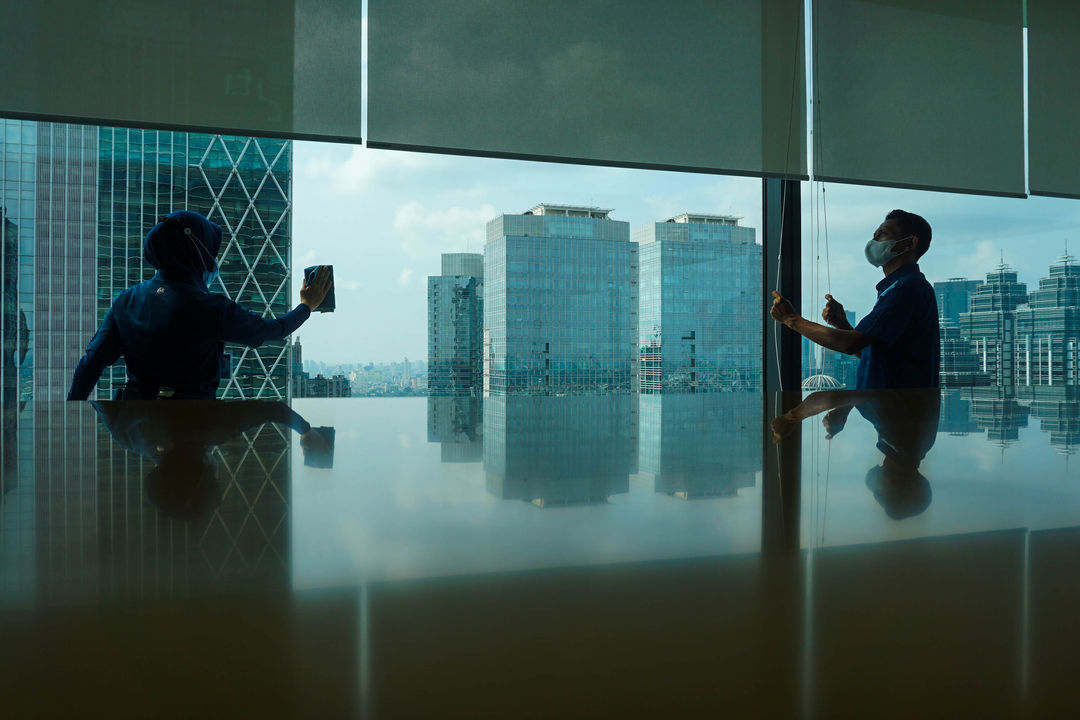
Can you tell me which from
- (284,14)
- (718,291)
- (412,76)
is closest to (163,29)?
(284,14)

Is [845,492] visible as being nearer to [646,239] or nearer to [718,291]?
[718,291]

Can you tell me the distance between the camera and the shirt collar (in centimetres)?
185

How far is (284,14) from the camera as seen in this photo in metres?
2.39

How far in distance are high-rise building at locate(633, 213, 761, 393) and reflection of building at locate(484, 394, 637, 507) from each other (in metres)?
2.65

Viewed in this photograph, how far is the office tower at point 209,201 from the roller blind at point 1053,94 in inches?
141

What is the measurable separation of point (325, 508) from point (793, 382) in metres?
3.13

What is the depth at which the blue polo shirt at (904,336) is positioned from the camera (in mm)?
1712

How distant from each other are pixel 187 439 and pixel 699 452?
0.31 m

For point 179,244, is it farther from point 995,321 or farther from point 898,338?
point 995,321

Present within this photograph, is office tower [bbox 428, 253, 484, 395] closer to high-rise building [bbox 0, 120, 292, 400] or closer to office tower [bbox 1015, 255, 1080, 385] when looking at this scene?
high-rise building [bbox 0, 120, 292, 400]

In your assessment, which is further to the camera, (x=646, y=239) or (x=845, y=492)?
(x=646, y=239)

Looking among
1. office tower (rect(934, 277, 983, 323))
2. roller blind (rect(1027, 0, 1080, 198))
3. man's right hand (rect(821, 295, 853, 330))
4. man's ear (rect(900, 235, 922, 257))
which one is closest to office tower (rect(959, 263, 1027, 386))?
office tower (rect(934, 277, 983, 323))

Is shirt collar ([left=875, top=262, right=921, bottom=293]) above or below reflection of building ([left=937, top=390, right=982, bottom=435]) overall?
above

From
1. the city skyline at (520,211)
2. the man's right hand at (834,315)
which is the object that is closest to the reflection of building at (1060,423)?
the man's right hand at (834,315)
